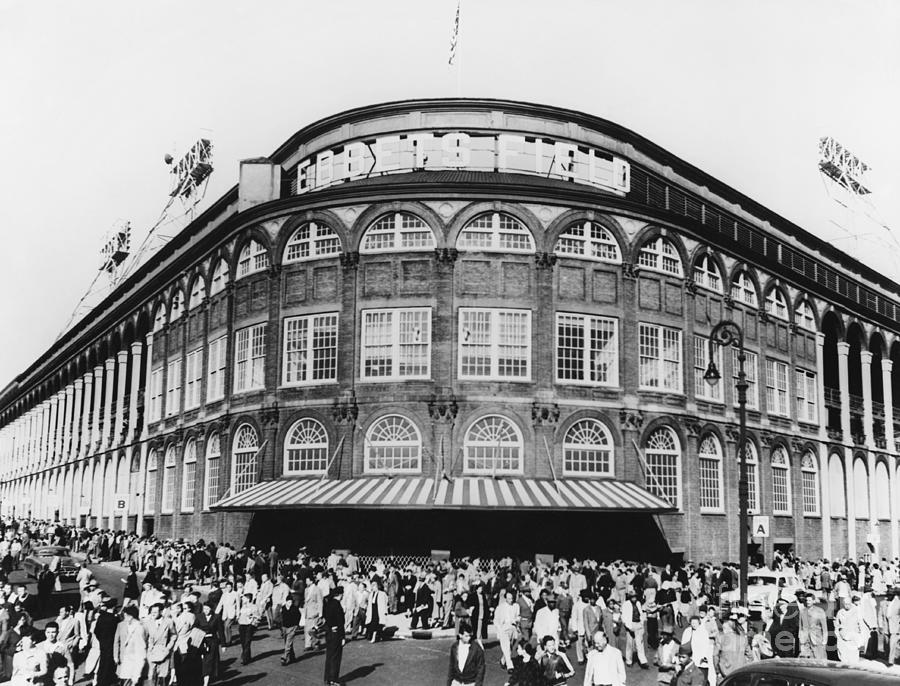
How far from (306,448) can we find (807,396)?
89.4 feet

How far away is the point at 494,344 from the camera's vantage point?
38156mm

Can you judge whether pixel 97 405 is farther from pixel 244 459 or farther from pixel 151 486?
pixel 244 459

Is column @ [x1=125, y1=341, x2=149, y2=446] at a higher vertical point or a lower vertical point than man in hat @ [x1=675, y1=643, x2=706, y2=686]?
higher

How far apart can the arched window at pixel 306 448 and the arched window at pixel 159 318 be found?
18.5 meters

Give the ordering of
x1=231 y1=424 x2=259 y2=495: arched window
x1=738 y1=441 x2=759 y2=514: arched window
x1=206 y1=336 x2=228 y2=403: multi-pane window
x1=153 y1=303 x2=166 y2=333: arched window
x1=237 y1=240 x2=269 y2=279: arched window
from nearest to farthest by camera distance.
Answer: x1=231 y1=424 x2=259 y2=495: arched window, x1=237 y1=240 x2=269 y2=279: arched window, x1=206 y1=336 x2=228 y2=403: multi-pane window, x1=738 y1=441 x2=759 y2=514: arched window, x1=153 y1=303 x2=166 y2=333: arched window

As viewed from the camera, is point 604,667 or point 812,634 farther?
point 812,634

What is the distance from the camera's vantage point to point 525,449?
37.6 m

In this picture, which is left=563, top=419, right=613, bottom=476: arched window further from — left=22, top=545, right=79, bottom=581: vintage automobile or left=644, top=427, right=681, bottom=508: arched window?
left=22, top=545, right=79, bottom=581: vintage automobile

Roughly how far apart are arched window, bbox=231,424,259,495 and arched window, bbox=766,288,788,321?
25552 millimetres

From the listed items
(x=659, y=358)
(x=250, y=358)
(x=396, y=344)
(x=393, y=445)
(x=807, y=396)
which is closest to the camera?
(x=393, y=445)

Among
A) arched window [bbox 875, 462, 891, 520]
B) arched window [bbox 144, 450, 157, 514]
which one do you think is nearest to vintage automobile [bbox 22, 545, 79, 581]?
arched window [bbox 144, 450, 157, 514]

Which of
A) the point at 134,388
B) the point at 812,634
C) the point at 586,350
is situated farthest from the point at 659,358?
the point at 134,388

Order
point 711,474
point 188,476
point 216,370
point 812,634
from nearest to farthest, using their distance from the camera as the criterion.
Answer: point 812,634 → point 711,474 → point 216,370 → point 188,476

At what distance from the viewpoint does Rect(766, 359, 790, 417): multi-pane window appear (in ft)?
159
